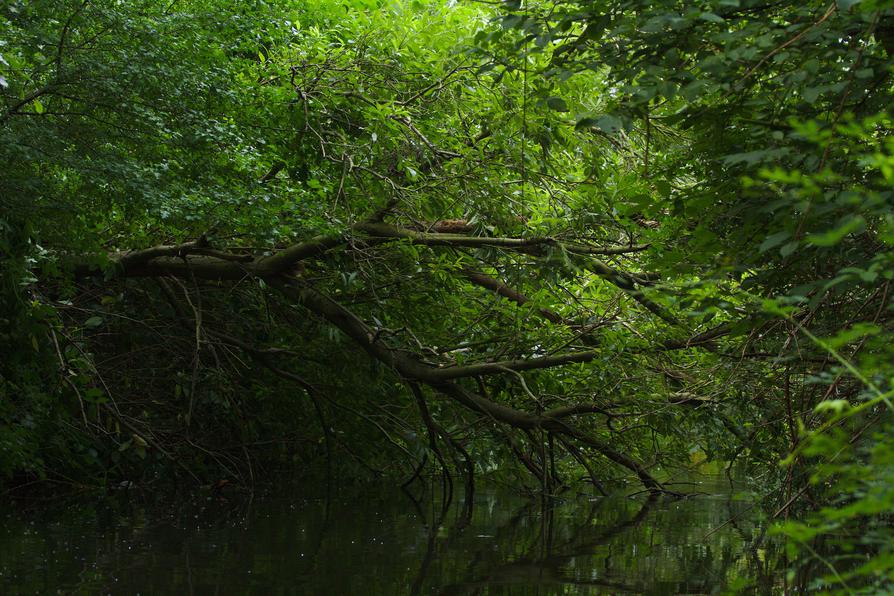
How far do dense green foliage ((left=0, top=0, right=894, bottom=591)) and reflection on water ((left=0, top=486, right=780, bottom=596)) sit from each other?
0.60 m

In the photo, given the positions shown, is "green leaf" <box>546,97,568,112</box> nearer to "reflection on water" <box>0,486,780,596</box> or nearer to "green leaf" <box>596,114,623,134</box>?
"green leaf" <box>596,114,623,134</box>

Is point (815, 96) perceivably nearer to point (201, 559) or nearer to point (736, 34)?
point (736, 34)

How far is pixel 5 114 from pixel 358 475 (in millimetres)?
6139

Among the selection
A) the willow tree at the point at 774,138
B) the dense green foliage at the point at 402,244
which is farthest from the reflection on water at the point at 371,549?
the willow tree at the point at 774,138

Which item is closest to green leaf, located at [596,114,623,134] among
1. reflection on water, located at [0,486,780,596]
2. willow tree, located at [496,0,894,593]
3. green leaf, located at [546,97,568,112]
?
willow tree, located at [496,0,894,593]

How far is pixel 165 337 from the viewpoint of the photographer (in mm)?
11305

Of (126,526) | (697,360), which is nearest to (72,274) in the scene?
(126,526)

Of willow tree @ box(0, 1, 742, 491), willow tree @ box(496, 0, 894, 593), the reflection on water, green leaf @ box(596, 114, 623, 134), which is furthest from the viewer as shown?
willow tree @ box(0, 1, 742, 491)

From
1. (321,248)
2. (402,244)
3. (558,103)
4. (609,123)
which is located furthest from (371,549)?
(609,123)

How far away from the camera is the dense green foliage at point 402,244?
16.0ft

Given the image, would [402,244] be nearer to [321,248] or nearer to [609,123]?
[321,248]

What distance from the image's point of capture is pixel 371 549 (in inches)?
304

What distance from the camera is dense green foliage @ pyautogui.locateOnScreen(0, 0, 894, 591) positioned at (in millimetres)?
4879

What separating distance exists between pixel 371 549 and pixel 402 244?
2505 mm
